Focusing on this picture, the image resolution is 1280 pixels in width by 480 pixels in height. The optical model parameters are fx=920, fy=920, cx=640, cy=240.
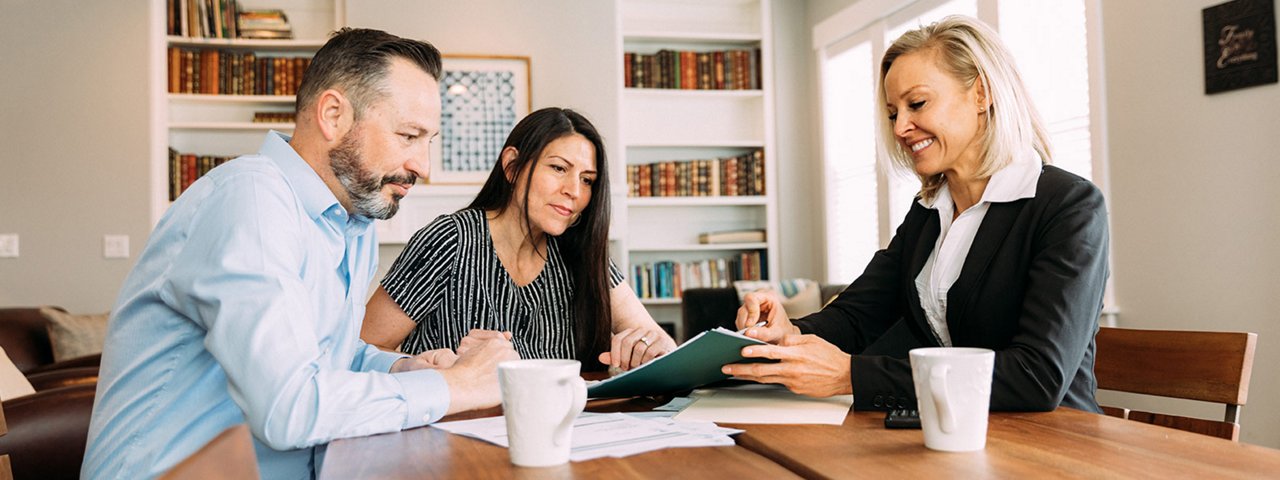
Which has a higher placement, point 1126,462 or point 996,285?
point 996,285

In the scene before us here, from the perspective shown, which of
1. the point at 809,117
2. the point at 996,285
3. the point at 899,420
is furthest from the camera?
the point at 809,117

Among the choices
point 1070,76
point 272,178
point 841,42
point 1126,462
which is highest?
point 841,42

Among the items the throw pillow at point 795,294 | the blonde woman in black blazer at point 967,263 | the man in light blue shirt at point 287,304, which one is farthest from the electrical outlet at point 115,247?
the blonde woman in black blazer at point 967,263

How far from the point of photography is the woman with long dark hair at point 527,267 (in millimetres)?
1947

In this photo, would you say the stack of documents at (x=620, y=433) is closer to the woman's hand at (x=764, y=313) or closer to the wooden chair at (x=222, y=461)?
the wooden chair at (x=222, y=461)

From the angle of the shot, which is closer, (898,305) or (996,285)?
(996,285)

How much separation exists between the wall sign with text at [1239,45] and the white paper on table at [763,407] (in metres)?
2.20

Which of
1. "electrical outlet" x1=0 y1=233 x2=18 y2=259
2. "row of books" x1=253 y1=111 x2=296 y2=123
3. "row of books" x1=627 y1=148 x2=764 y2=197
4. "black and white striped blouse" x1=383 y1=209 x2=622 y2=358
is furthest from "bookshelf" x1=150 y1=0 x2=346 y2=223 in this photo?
"black and white striped blouse" x1=383 y1=209 x2=622 y2=358

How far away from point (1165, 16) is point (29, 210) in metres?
5.15

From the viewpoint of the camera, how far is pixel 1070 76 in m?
3.42

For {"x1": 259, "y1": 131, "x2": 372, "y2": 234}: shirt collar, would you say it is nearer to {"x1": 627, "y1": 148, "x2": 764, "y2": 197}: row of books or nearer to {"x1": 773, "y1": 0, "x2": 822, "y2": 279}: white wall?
{"x1": 627, "y1": 148, "x2": 764, "y2": 197}: row of books

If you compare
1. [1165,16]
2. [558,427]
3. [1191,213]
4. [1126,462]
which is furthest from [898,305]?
[1165,16]

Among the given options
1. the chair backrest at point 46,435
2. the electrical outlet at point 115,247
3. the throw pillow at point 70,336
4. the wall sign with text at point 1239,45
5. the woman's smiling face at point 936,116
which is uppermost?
the wall sign with text at point 1239,45

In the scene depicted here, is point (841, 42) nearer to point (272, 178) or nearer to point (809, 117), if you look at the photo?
point (809, 117)
